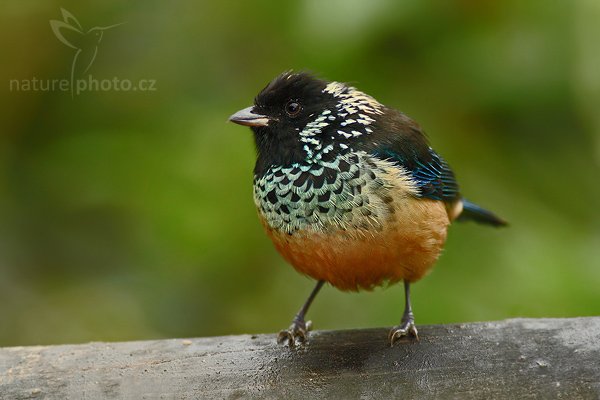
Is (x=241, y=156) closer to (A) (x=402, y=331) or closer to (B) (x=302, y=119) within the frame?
(B) (x=302, y=119)

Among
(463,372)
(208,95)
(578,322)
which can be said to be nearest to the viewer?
(463,372)

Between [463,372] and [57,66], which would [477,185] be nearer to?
[463,372]

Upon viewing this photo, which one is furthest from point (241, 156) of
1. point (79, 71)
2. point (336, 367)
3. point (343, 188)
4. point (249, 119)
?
point (336, 367)

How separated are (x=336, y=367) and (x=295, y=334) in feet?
1.63

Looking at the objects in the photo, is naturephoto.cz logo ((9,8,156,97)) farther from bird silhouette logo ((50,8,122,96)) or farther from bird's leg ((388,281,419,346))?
bird's leg ((388,281,419,346))

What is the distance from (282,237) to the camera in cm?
388

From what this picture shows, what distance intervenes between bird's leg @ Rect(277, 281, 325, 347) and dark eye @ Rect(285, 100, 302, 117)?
845mm

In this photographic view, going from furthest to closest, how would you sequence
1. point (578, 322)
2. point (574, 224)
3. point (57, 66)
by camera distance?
point (57, 66), point (574, 224), point (578, 322)

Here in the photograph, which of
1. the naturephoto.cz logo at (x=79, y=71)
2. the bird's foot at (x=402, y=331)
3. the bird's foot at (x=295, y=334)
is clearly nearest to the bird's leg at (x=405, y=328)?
the bird's foot at (x=402, y=331)

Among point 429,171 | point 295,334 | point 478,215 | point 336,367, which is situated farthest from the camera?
point 478,215

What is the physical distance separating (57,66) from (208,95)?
957mm

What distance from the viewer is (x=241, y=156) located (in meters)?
4.48

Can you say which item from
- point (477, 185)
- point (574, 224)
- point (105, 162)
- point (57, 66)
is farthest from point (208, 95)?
point (574, 224)

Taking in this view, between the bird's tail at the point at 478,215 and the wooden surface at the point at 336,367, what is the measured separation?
957 millimetres
